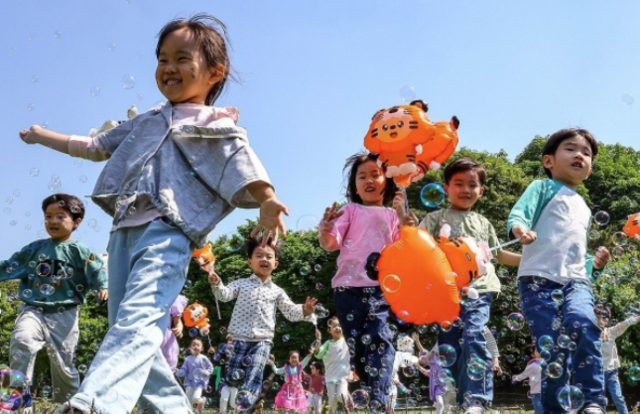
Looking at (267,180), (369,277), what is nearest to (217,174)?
(267,180)

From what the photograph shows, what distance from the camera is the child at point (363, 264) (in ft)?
17.4

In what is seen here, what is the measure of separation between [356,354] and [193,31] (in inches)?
101

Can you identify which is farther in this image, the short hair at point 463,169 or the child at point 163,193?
the short hair at point 463,169

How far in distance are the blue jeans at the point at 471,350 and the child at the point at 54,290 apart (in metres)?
2.61

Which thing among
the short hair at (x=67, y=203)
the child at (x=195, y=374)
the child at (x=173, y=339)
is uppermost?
the short hair at (x=67, y=203)

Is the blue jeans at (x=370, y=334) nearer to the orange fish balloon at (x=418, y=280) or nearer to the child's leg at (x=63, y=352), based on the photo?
the orange fish balloon at (x=418, y=280)

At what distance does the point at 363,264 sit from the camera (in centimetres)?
560

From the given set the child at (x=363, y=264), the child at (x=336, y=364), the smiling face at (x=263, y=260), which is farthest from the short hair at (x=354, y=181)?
the child at (x=336, y=364)

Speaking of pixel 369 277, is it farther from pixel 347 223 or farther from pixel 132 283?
pixel 132 283

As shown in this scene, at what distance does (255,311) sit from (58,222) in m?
1.96

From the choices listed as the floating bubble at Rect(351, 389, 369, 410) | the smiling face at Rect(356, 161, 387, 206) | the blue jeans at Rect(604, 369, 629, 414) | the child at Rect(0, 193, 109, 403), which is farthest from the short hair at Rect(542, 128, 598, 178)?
the child at Rect(0, 193, 109, 403)

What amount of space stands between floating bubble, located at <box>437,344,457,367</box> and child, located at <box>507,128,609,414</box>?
66cm

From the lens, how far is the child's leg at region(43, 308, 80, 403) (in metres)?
6.04

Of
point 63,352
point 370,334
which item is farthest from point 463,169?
point 63,352
